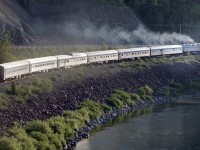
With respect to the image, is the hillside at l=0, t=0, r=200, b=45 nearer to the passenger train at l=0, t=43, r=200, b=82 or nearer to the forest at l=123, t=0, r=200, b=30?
the forest at l=123, t=0, r=200, b=30

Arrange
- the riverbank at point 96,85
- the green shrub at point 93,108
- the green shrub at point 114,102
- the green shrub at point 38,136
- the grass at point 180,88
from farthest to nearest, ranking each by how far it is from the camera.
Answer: the grass at point 180,88
the green shrub at point 114,102
the green shrub at point 93,108
the riverbank at point 96,85
the green shrub at point 38,136

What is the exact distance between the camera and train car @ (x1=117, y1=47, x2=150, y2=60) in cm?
8075

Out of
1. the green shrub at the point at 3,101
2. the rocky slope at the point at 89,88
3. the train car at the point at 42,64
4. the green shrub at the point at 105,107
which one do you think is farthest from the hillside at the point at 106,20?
the green shrub at the point at 3,101

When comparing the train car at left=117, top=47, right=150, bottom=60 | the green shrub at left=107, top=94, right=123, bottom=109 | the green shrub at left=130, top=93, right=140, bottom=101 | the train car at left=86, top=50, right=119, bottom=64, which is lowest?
the green shrub at left=107, top=94, right=123, bottom=109

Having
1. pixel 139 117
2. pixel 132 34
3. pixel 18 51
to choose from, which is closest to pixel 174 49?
pixel 132 34

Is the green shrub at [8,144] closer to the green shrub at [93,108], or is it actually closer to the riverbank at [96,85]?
the riverbank at [96,85]

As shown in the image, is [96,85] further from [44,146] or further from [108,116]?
[44,146]

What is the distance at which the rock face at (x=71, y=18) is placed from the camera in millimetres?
99562

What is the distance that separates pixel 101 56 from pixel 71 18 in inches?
1388

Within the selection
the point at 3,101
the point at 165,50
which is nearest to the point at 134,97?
the point at 3,101

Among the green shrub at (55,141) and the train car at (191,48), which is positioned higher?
the train car at (191,48)

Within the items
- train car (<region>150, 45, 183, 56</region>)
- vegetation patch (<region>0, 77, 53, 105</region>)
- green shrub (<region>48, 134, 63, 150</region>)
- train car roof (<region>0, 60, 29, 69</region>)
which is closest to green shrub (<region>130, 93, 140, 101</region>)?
vegetation patch (<region>0, 77, 53, 105</region>)

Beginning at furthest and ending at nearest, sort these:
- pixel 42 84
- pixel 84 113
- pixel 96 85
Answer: pixel 96 85, pixel 42 84, pixel 84 113

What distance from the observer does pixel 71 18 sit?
109 meters
